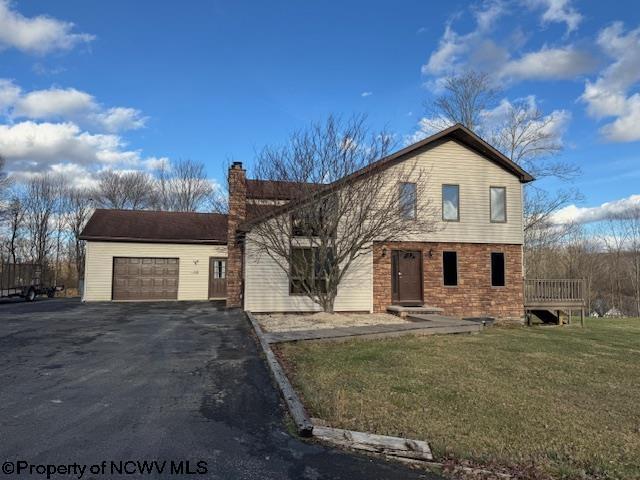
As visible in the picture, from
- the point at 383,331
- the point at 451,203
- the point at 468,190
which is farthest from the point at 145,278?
the point at 468,190

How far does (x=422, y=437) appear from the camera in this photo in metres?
4.45

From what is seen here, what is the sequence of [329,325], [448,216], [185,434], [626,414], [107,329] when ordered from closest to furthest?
[185,434] → [626,414] → [107,329] → [329,325] → [448,216]

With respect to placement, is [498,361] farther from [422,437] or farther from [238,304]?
[238,304]

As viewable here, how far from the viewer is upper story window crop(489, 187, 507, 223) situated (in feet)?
57.8

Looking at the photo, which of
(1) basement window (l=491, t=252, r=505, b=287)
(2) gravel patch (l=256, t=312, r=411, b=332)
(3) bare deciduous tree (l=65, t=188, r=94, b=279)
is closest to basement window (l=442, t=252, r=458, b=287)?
(1) basement window (l=491, t=252, r=505, b=287)

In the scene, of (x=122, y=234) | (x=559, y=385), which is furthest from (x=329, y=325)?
(x=122, y=234)

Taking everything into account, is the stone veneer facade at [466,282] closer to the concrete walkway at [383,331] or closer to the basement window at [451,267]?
the basement window at [451,267]

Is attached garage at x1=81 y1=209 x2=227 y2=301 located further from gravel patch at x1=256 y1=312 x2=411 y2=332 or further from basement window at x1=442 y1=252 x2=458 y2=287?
basement window at x1=442 y1=252 x2=458 y2=287

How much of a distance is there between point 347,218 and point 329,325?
346 centimetres

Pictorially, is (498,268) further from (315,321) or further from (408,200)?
(315,321)

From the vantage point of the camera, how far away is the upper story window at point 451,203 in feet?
56.2

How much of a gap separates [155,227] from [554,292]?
18.9 metres

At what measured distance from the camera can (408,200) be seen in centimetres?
1599

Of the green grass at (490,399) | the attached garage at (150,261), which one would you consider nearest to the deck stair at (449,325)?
the green grass at (490,399)
